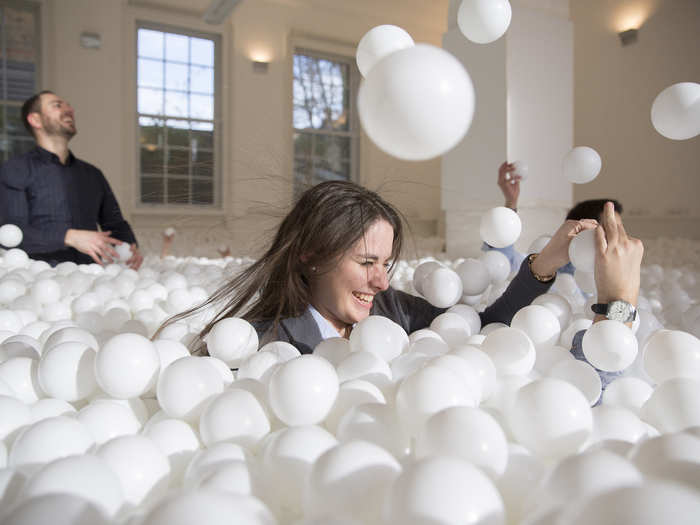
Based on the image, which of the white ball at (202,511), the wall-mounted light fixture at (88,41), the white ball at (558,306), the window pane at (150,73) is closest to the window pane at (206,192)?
the window pane at (150,73)

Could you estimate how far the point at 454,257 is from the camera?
324 cm

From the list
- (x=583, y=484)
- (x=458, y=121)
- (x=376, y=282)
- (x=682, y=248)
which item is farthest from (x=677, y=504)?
(x=682, y=248)

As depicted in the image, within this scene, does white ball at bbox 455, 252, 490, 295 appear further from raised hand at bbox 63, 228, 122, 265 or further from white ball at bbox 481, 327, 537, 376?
raised hand at bbox 63, 228, 122, 265

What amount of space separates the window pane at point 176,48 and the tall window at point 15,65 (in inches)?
49.1

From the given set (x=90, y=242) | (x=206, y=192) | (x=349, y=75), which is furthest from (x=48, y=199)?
(x=349, y=75)

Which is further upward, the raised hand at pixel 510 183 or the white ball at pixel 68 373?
the raised hand at pixel 510 183

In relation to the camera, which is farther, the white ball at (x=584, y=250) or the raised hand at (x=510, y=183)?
the raised hand at (x=510, y=183)

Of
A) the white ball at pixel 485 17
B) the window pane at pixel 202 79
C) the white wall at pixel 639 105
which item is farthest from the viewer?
the window pane at pixel 202 79

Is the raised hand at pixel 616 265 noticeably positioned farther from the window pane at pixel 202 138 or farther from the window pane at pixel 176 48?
the window pane at pixel 176 48

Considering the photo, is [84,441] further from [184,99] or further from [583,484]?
[184,99]

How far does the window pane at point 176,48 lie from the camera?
231 inches

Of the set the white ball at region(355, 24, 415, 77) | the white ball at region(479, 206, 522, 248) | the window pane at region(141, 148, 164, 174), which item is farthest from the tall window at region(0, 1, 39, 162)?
the white ball at region(355, 24, 415, 77)

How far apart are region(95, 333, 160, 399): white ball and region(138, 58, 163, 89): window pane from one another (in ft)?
19.4

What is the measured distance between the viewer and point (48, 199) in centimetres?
274
